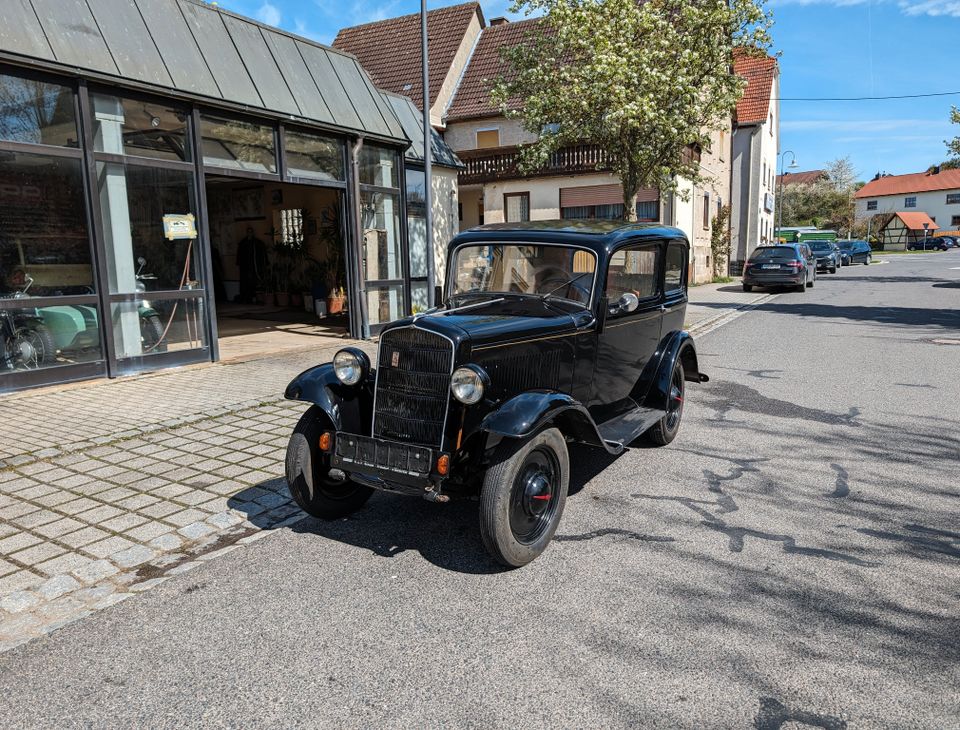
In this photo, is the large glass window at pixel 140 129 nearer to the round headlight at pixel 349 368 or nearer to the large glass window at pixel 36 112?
the large glass window at pixel 36 112

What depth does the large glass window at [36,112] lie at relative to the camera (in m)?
7.38

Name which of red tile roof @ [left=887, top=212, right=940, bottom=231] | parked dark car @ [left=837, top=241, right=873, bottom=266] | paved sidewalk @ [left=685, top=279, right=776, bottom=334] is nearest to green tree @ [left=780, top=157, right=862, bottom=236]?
red tile roof @ [left=887, top=212, right=940, bottom=231]

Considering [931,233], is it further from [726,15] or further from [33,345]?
[33,345]

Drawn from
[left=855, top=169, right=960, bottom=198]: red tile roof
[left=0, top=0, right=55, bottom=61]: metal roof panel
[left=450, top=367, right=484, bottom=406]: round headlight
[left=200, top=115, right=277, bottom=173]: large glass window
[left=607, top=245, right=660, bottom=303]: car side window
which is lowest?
[left=450, top=367, right=484, bottom=406]: round headlight

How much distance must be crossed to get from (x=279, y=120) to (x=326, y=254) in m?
6.57

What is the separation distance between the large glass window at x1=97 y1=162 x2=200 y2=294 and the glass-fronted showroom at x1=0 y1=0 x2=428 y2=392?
0.02 metres

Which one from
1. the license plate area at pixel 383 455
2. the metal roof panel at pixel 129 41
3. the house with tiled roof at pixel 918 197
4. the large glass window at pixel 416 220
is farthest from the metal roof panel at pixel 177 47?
the house with tiled roof at pixel 918 197

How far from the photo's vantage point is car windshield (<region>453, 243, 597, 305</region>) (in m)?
4.64

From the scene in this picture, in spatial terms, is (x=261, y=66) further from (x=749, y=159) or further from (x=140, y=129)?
(x=749, y=159)

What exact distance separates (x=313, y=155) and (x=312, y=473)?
326 inches

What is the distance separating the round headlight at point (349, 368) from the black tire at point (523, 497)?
3.45 feet

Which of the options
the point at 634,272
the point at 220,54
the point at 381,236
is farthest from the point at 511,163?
the point at 634,272

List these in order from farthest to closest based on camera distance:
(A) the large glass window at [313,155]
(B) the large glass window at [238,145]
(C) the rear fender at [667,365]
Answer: (A) the large glass window at [313,155], (B) the large glass window at [238,145], (C) the rear fender at [667,365]

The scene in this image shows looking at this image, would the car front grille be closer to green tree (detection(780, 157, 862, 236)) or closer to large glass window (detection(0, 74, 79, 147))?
large glass window (detection(0, 74, 79, 147))
